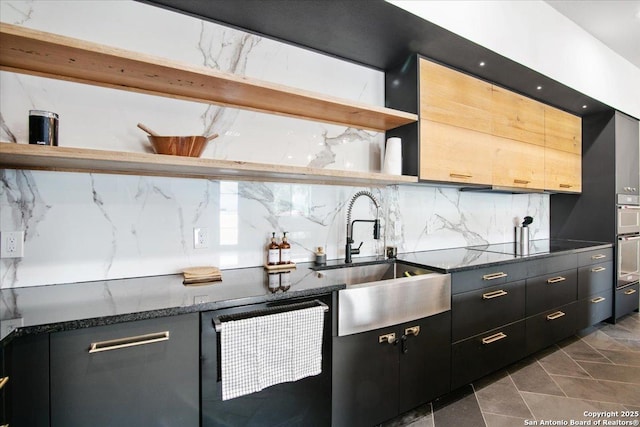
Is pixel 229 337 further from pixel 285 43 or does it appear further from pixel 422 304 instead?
pixel 285 43

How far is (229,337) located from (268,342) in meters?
0.17

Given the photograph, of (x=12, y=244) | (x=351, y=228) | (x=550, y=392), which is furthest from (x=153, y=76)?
(x=550, y=392)

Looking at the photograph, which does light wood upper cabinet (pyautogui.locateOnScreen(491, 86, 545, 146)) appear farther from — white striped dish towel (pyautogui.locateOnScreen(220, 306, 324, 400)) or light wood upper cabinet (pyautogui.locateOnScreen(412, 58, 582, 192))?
white striped dish towel (pyautogui.locateOnScreen(220, 306, 324, 400))

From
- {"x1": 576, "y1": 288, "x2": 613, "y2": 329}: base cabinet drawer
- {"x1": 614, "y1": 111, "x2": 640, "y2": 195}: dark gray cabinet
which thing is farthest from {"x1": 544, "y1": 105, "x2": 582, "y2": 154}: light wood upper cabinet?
{"x1": 576, "y1": 288, "x2": 613, "y2": 329}: base cabinet drawer

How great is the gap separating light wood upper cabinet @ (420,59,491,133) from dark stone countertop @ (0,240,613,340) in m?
1.08

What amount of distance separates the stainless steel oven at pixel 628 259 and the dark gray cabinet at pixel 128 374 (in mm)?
4121

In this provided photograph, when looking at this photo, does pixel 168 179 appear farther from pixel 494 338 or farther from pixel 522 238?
pixel 522 238

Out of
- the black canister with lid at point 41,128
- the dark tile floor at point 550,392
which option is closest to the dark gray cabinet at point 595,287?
the dark tile floor at point 550,392

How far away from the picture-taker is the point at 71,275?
1.42 meters

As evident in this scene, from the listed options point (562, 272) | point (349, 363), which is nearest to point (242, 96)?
point (349, 363)

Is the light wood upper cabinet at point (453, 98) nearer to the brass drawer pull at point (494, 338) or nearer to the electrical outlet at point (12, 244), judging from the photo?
the brass drawer pull at point (494, 338)

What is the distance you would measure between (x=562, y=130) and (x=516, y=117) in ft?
2.94

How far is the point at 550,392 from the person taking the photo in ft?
6.61

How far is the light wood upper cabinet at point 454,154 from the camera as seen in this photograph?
2.09 metres
